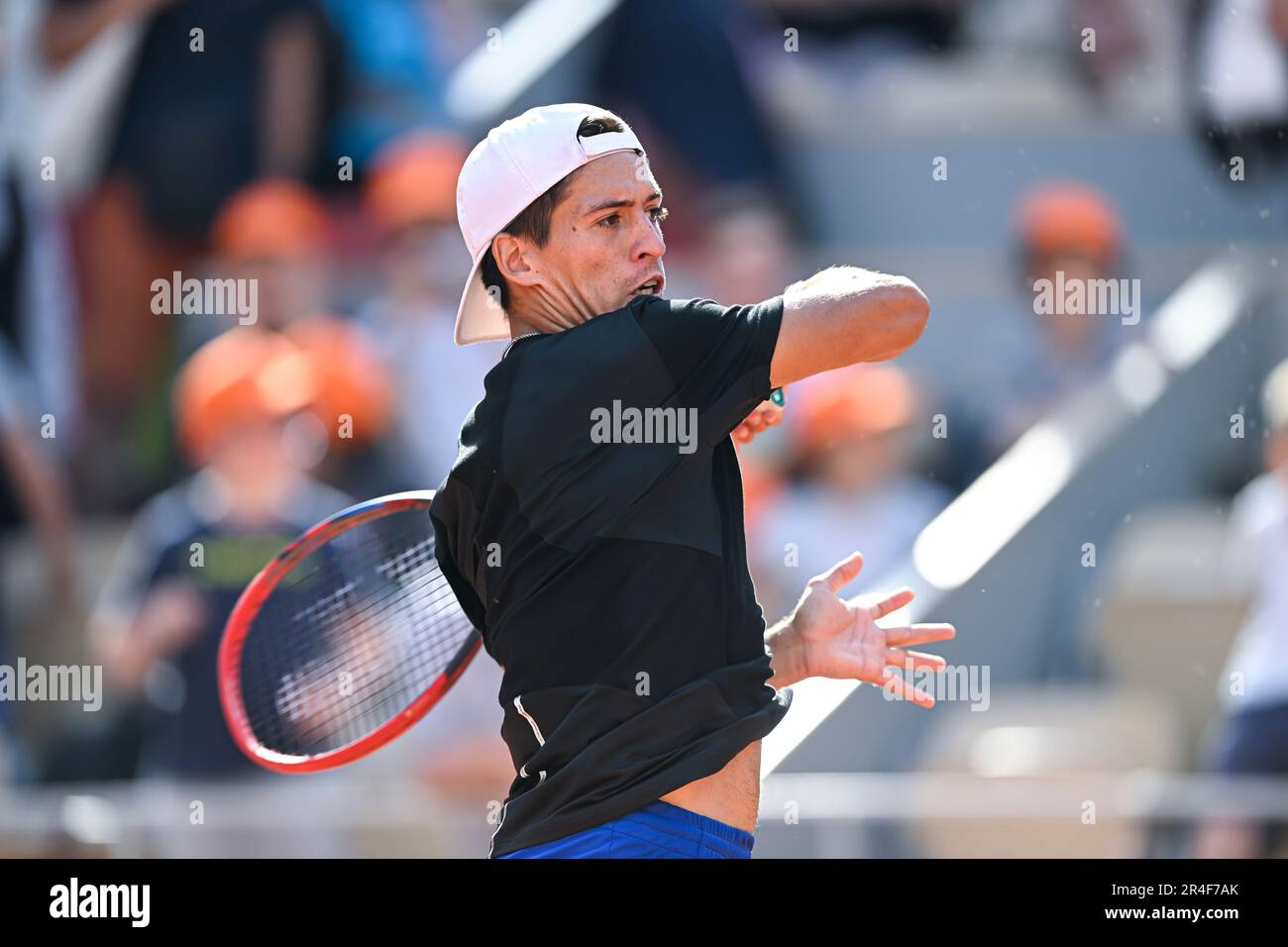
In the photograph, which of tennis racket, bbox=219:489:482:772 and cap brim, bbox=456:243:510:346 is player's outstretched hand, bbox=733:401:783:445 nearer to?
cap brim, bbox=456:243:510:346

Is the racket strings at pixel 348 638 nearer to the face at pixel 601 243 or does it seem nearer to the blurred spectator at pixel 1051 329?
the face at pixel 601 243

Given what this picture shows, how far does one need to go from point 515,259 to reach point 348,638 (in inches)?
36.7

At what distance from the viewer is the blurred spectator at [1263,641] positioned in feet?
20.0

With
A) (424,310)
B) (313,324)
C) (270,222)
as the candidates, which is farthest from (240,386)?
(270,222)

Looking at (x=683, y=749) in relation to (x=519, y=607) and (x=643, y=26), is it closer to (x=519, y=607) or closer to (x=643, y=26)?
(x=519, y=607)

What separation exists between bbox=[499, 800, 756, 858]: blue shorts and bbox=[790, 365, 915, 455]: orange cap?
146 inches

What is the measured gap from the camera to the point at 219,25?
8031mm

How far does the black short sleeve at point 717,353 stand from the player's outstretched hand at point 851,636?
0.45 metres

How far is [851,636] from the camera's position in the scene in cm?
342

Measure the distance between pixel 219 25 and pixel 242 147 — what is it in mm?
496
